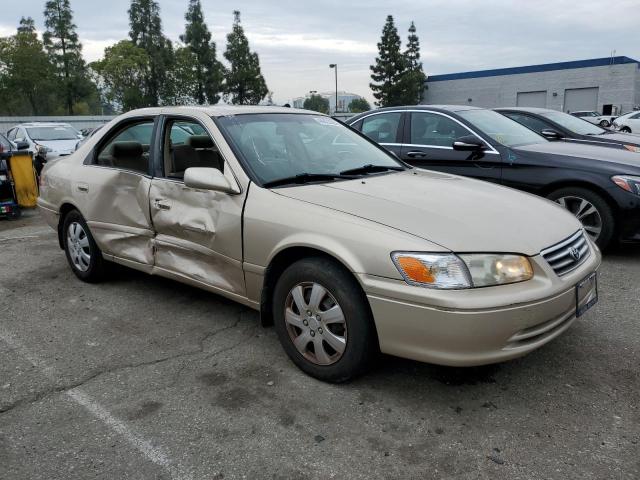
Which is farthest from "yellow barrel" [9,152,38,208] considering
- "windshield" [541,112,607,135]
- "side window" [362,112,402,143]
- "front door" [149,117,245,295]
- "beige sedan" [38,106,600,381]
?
"windshield" [541,112,607,135]

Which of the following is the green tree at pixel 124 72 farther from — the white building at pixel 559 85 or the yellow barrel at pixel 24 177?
the yellow barrel at pixel 24 177

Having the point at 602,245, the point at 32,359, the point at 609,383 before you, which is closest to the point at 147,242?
the point at 32,359

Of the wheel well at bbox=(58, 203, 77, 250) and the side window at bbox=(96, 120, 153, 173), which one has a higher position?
the side window at bbox=(96, 120, 153, 173)

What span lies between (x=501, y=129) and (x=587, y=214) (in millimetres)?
1546

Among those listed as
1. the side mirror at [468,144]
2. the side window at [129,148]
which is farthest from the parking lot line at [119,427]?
the side mirror at [468,144]

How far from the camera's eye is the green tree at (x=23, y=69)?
54125 millimetres

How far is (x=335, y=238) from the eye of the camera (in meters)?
2.79

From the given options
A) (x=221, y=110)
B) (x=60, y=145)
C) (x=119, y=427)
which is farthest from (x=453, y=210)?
(x=60, y=145)

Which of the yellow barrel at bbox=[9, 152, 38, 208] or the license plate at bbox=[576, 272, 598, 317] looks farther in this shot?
the yellow barrel at bbox=[9, 152, 38, 208]

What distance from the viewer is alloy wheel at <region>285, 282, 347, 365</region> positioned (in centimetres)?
284

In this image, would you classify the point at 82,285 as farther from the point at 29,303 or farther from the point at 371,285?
the point at 371,285

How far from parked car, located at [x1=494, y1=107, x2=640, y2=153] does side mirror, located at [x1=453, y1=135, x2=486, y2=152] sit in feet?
7.07

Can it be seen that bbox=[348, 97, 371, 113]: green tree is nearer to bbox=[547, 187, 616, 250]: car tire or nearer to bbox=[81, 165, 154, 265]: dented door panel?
bbox=[547, 187, 616, 250]: car tire

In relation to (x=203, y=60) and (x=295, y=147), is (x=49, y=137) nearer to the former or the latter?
(x=295, y=147)
